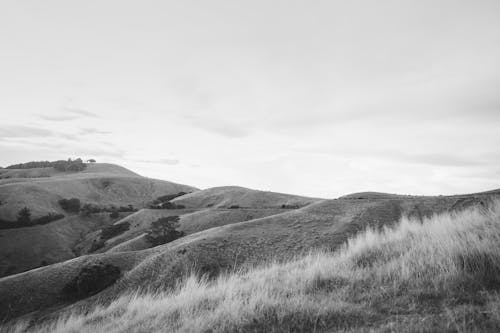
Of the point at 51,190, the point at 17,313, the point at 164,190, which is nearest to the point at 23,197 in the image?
the point at 51,190

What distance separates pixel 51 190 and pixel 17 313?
250 feet

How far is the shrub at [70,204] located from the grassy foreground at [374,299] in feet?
262

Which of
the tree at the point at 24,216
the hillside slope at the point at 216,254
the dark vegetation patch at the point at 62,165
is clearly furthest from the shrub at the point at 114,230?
the dark vegetation patch at the point at 62,165

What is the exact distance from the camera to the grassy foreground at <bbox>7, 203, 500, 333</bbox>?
4402mm

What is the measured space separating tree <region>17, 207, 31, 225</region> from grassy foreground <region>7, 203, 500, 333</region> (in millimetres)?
68772

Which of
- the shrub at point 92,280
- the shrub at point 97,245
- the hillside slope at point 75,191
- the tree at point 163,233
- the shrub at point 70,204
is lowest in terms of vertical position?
the shrub at point 97,245

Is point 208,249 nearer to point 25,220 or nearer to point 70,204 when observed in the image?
point 25,220

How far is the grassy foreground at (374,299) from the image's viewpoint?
440cm

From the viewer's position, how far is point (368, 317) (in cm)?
470

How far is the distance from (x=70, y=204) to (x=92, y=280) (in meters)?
68.6

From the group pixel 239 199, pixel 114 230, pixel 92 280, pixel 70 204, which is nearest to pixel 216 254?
pixel 92 280

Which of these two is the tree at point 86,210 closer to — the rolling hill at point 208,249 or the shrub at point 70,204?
the shrub at point 70,204

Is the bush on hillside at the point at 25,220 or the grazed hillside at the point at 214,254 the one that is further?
the bush on hillside at the point at 25,220

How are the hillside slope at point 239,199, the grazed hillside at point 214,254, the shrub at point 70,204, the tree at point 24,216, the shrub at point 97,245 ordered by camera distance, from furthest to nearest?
the shrub at point 70,204
the hillside slope at point 239,199
the tree at point 24,216
the shrub at point 97,245
the grazed hillside at point 214,254
